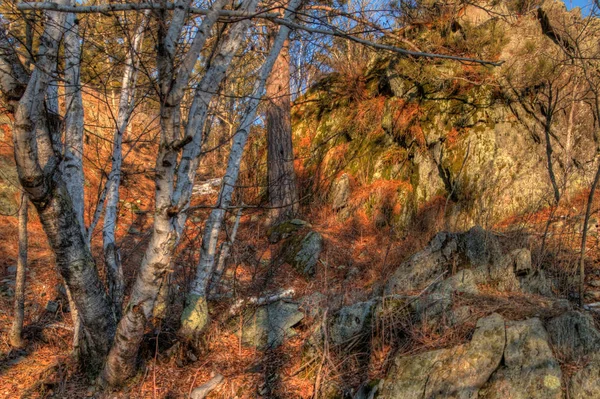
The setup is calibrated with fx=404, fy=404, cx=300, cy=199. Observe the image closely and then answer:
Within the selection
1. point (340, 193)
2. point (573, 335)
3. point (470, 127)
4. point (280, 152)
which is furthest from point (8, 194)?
point (573, 335)

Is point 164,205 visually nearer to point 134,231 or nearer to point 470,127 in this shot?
point 470,127

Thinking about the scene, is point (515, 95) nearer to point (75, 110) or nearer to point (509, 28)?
point (509, 28)

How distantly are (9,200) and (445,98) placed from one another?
30.4ft

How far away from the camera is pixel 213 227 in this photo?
4504 mm

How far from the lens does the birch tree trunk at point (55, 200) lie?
2766 mm

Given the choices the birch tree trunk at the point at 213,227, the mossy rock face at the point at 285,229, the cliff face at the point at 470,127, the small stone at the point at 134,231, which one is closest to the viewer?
the birch tree trunk at the point at 213,227

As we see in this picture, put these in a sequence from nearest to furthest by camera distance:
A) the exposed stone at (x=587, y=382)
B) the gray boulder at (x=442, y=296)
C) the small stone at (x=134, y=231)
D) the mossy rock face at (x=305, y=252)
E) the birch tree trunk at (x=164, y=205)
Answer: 1. the exposed stone at (x=587, y=382)
2. the birch tree trunk at (x=164, y=205)
3. the gray boulder at (x=442, y=296)
4. the mossy rock face at (x=305, y=252)
5. the small stone at (x=134, y=231)

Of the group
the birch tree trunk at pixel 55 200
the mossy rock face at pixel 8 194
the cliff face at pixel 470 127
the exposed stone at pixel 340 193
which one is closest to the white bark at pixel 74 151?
the birch tree trunk at pixel 55 200

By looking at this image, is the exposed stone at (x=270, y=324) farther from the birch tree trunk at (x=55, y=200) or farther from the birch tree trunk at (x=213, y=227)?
the birch tree trunk at (x=55, y=200)

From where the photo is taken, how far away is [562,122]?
753 centimetres

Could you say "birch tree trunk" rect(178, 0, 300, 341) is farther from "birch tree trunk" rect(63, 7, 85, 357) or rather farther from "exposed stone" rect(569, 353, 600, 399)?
"exposed stone" rect(569, 353, 600, 399)

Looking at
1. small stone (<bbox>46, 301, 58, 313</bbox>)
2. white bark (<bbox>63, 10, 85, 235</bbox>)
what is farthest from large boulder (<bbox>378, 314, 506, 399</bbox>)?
small stone (<bbox>46, 301, 58, 313</bbox>)

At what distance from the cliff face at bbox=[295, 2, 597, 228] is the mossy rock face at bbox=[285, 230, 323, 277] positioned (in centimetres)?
145

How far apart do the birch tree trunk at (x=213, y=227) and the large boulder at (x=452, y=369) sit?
2024 millimetres
